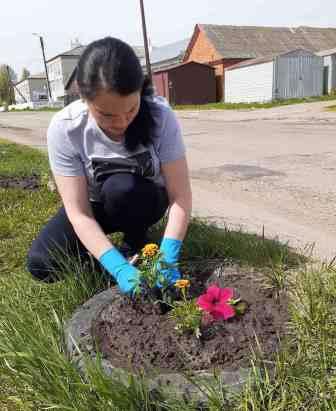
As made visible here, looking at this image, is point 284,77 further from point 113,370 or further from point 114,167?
point 113,370

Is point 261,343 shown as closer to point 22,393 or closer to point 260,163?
point 22,393

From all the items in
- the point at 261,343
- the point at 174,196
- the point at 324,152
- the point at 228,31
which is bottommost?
the point at 324,152

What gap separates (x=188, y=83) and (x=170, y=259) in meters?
26.5

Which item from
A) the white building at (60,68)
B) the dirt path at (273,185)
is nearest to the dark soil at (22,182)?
the dirt path at (273,185)

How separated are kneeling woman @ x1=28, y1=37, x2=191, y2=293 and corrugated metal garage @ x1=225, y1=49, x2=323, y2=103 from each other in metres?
21.6

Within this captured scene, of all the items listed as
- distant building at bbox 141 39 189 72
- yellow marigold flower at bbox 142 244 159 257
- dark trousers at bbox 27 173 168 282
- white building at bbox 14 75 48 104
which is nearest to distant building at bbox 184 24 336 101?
distant building at bbox 141 39 189 72

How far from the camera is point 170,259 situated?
1.82 meters

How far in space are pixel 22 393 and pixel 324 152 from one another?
5561mm

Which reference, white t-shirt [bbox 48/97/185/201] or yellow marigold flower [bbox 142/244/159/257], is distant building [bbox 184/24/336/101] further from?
yellow marigold flower [bbox 142/244/159/257]

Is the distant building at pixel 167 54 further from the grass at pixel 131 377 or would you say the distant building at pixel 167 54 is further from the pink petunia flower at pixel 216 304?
the pink petunia flower at pixel 216 304

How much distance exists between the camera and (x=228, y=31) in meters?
31.5

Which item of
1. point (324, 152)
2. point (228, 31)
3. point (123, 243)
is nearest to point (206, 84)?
point (228, 31)

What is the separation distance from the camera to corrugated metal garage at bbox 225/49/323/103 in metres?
22.3

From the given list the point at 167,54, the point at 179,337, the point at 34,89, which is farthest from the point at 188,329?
the point at 34,89
